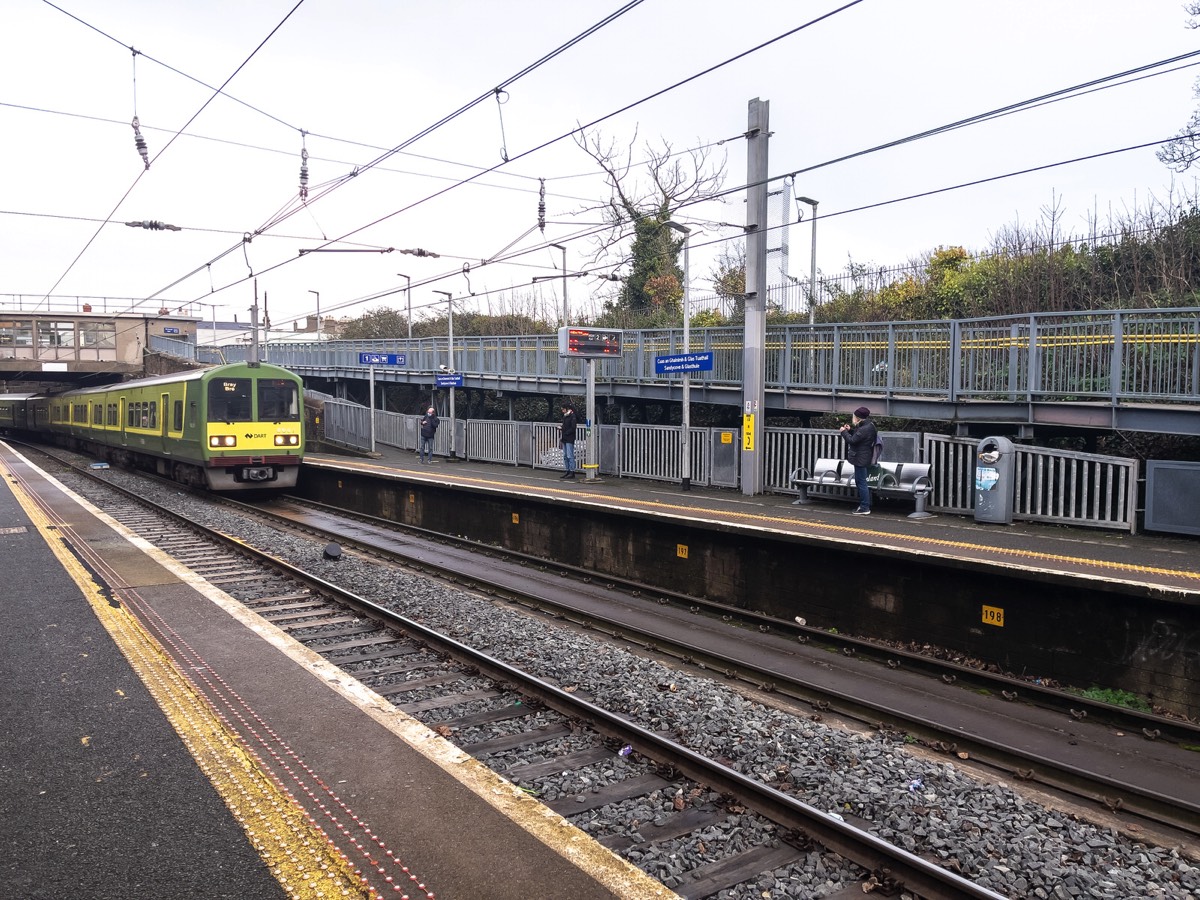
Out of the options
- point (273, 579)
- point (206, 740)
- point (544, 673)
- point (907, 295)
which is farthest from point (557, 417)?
point (206, 740)

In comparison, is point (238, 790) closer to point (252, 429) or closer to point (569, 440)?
point (569, 440)

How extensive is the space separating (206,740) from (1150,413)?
40.9 ft

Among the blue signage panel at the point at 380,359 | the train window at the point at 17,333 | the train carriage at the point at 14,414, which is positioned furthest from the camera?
the train carriage at the point at 14,414

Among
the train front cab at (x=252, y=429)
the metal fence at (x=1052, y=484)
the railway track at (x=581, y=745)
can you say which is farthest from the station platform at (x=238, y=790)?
the train front cab at (x=252, y=429)

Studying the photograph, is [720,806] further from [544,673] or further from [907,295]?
[907,295]

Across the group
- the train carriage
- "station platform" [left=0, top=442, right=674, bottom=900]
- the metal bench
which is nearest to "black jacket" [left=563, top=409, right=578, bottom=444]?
the metal bench

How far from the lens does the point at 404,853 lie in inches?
171

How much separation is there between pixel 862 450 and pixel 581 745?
875 cm

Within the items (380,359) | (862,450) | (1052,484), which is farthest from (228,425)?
(1052,484)

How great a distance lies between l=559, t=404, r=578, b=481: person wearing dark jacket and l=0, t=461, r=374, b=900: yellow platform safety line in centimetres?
1432

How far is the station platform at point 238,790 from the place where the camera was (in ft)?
13.5

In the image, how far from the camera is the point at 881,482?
1439 centimetres

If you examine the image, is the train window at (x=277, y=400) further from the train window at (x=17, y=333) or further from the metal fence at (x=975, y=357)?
the train window at (x=17, y=333)

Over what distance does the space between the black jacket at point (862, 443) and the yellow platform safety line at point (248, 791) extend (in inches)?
387
